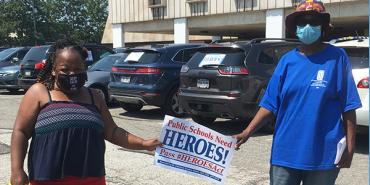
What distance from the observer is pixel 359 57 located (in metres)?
7.32

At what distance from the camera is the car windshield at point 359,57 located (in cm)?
709

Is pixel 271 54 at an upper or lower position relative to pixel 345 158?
upper

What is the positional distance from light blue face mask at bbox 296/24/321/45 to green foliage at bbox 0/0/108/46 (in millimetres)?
43105

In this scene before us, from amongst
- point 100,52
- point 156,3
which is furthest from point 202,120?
point 156,3

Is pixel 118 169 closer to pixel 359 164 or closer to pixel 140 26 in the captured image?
pixel 359 164

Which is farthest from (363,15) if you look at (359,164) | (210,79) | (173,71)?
(359,164)

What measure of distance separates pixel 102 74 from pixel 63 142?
983 centimetres

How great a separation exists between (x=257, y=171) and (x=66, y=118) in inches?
151

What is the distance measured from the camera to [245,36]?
32.0m

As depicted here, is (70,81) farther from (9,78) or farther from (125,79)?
(9,78)

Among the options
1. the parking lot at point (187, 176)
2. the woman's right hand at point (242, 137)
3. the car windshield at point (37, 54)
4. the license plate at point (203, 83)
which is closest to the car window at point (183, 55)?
the parking lot at point (187, 176)

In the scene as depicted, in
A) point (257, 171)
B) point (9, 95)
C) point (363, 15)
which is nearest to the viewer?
point (257, 171)

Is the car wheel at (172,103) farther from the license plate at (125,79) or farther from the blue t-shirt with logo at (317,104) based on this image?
the blue t-shirt with logo at (317,104)

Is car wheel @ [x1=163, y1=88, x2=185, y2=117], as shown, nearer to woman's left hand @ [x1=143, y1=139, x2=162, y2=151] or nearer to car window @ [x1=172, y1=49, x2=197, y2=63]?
car window @ [x1=172, y1=49, x2=197, y2=63]
